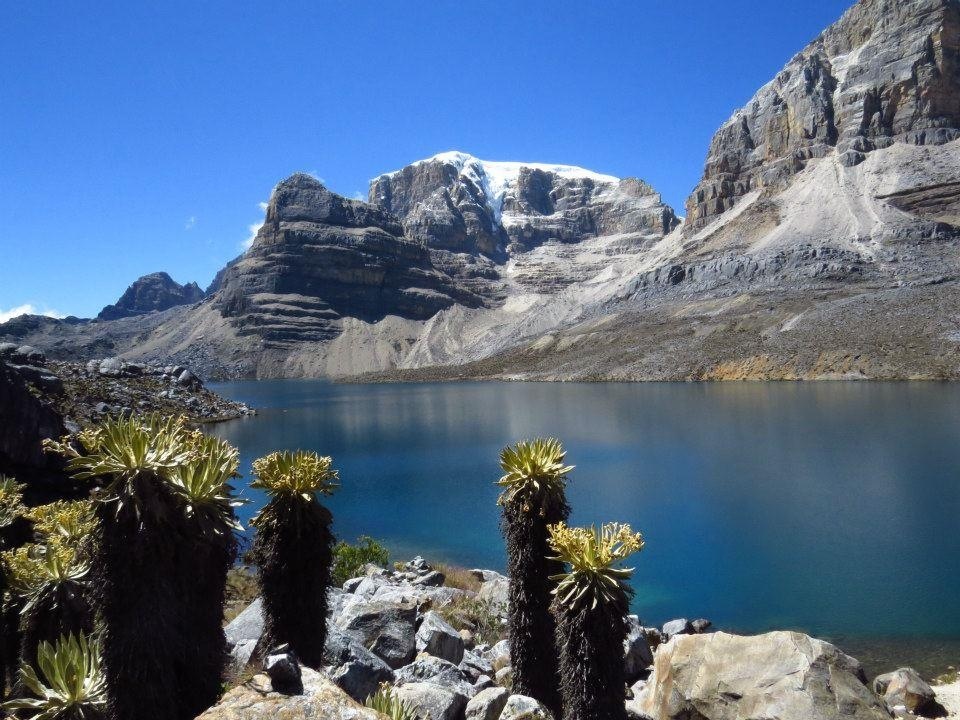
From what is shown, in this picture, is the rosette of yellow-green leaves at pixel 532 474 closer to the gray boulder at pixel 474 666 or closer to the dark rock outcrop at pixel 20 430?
the gray boulder at pixel 474 666

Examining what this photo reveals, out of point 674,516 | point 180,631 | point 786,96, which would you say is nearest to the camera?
point 180,631

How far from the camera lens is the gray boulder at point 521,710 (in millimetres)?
8352

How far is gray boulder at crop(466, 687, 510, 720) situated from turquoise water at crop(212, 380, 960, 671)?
1043 centimetres

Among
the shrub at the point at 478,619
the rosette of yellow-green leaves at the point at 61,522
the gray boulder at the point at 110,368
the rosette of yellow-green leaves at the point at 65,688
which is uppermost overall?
the gray boulder at the point at 110,368

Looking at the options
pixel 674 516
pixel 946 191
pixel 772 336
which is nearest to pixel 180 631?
pixel 674 516

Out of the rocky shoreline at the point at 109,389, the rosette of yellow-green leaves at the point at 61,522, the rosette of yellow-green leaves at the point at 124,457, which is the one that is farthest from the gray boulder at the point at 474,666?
the rocky shoreline at the point at 109,389

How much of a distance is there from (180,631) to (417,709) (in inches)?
142

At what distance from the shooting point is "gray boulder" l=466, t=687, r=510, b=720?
9.05 m

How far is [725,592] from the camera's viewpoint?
21391 mm

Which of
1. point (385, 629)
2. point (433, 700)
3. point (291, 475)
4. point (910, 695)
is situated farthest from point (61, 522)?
point (910, 695)

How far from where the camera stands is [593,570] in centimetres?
877

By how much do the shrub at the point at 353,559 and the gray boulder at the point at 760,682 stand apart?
37.2 ft

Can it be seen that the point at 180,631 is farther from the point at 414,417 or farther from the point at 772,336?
the point at 772,336

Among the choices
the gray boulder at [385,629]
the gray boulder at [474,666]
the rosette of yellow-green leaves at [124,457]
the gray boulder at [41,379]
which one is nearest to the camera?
the rosette of yellow-green leaves at [124,457]
